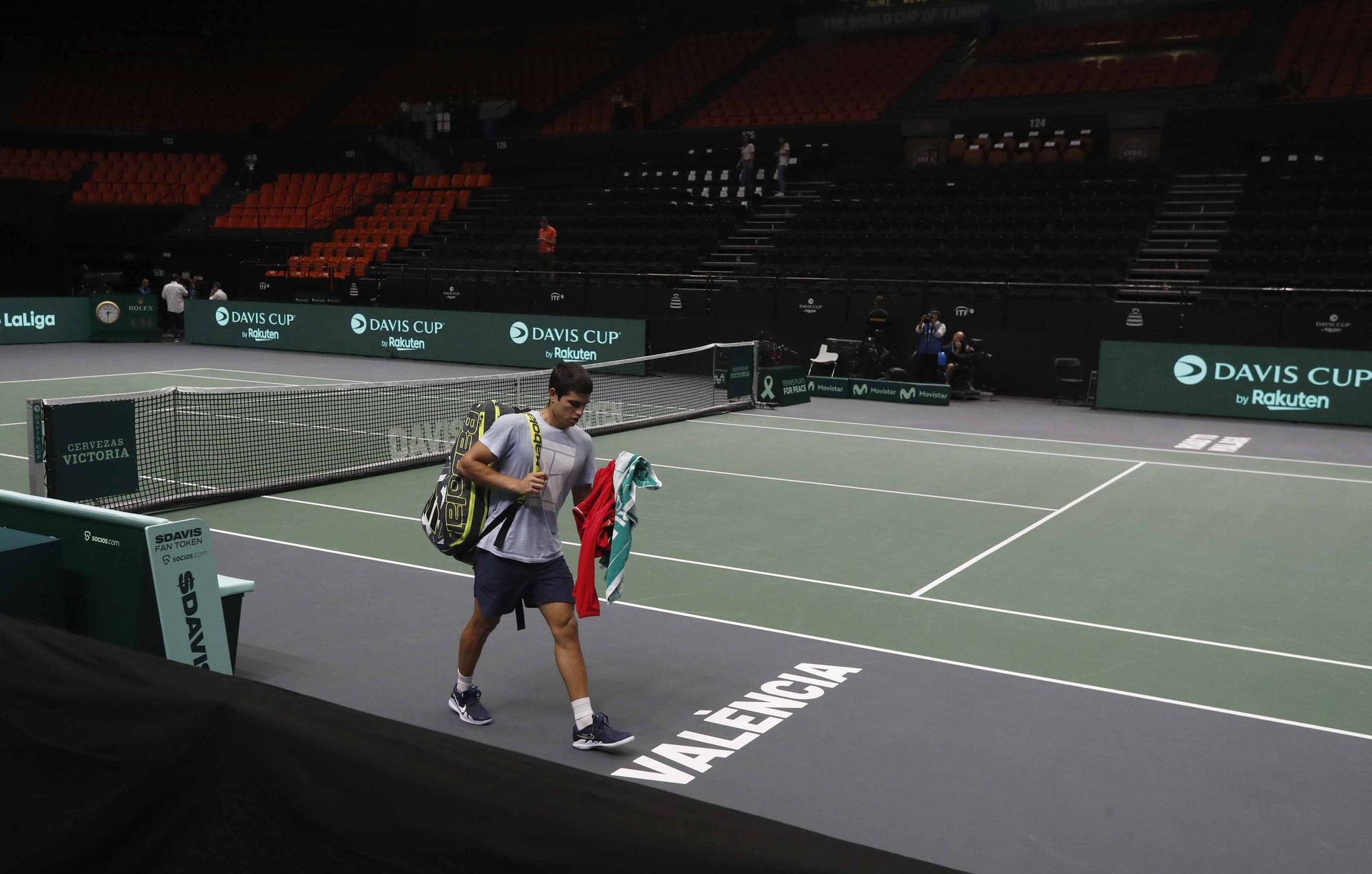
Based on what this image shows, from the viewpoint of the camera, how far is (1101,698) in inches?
273

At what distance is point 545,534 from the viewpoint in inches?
238

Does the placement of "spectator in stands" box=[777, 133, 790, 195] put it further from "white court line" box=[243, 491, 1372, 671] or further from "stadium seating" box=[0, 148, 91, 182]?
"stadium seating" box=[0, 148, 91, 182]

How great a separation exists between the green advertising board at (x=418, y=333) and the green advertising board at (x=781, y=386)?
15.8 feet

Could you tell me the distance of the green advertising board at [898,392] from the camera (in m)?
21.8

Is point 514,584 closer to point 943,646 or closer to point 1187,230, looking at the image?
point 943,646

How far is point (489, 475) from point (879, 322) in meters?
18.8

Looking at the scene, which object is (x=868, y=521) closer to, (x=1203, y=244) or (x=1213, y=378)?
(x=1213, y=378)

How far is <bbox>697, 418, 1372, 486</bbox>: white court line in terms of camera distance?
14852 millimetres

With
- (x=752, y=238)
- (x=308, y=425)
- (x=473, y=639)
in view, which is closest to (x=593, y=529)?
(x=473, y=639)

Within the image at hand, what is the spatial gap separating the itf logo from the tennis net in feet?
24.3

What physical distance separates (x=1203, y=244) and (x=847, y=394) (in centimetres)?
875

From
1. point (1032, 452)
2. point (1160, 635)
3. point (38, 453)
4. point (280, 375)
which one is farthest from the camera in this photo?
point (280, 375)

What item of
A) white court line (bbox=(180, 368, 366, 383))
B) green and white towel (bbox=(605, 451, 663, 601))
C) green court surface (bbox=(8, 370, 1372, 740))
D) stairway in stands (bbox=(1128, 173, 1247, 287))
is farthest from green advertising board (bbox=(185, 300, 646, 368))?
green and white towel (bbox=(605, 451, 663, 601))

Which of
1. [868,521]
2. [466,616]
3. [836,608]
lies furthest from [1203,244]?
[466,616]
